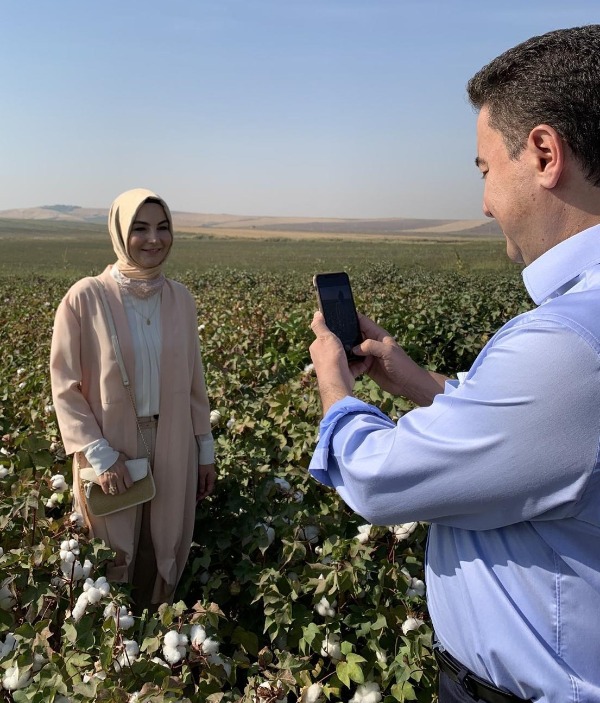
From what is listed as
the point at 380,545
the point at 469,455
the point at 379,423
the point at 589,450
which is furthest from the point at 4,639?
the point at 589,450

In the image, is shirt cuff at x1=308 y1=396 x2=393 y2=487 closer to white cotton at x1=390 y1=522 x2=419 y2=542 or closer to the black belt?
the black belt

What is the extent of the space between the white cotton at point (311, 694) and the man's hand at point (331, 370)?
32.7 inches

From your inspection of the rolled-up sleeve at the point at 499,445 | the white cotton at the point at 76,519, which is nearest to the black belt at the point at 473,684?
the rolled-up sleeve at the point at 499,445

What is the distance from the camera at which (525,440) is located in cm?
86

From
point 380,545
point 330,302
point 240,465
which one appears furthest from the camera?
point 240,465

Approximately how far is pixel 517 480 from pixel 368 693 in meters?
1.11

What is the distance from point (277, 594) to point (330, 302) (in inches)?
37.6

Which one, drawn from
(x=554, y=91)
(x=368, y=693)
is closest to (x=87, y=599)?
(x=368, y=693)

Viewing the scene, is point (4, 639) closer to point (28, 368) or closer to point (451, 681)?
point (451, 681)

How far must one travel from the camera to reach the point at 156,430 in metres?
2.56

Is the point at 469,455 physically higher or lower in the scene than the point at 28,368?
higher

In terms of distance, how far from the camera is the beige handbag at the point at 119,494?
2.41 metres

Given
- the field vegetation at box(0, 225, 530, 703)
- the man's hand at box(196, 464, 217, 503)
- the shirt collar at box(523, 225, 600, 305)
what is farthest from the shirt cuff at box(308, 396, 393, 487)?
the man's hand at box(196, 464, 217, 503)

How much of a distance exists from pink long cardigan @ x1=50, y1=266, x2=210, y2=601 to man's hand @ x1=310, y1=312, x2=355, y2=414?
4.07 ft
